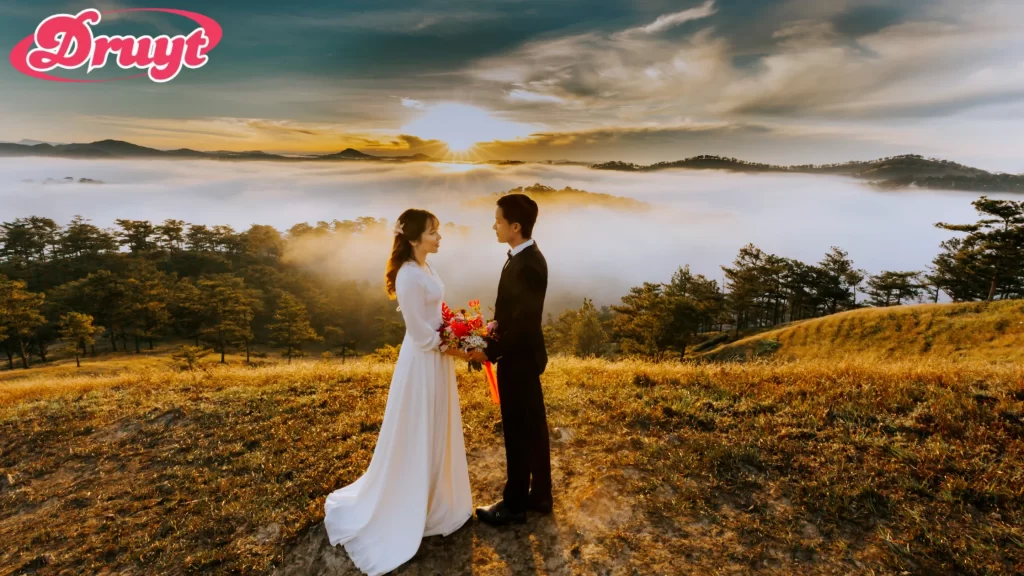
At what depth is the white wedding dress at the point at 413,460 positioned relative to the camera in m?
5.00

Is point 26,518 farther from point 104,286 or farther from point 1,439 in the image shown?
point 104,286

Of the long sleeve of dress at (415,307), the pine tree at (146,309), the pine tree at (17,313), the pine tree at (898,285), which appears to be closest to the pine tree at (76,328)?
the pine tree at (17,313)

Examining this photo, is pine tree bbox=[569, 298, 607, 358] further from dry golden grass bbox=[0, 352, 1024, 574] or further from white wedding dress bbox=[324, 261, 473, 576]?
white wedding dress bbox=[324, 261, 473, 576]

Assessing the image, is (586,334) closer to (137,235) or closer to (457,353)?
(457,353)

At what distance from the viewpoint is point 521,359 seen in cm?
514

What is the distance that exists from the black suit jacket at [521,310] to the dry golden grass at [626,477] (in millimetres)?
2152

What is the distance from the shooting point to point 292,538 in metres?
5.68

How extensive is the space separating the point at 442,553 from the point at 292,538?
74.9 inches

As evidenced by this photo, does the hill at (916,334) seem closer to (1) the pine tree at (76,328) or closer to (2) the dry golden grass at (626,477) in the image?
(2) the dry golden grass at (626,477)

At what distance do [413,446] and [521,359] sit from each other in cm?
156

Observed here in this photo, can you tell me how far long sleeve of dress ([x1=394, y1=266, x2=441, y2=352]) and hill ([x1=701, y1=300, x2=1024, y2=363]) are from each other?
2909cm

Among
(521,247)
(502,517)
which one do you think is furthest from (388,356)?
(521,247)

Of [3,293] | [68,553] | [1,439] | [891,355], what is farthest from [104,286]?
[891,355]

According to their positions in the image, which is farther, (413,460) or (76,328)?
(76,328)
